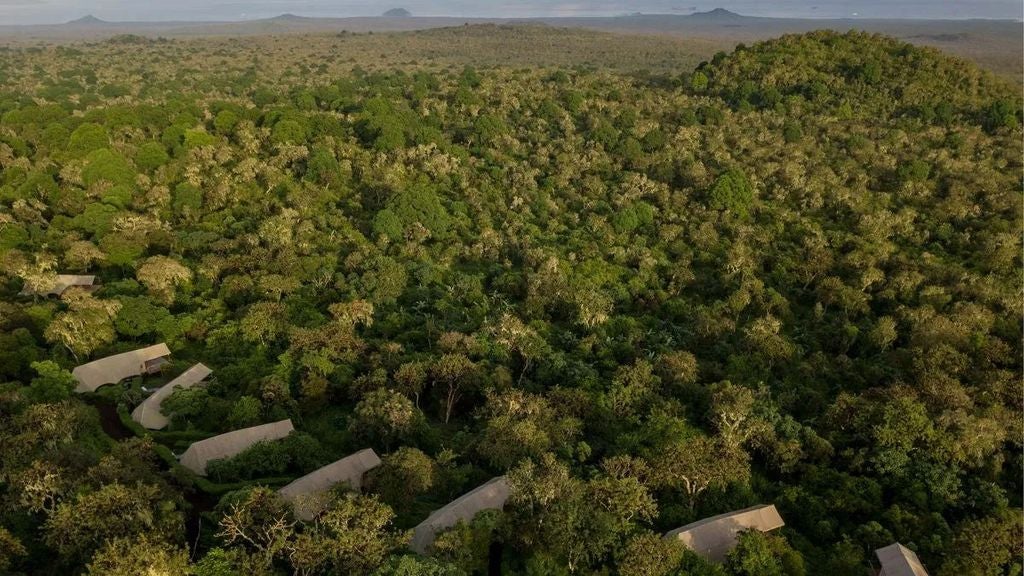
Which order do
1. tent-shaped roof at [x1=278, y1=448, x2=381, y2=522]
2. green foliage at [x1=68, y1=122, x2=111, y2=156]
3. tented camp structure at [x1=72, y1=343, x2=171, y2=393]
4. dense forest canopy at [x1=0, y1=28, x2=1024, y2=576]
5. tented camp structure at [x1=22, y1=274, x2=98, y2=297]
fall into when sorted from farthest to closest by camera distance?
green foliage at [x1=68, y1=122, x2=111, y2=156] < tented camp structure at [x1=22, y1=274, x2=98, y2=297] < tented camp structure at [x1=72, y1=343, x2=171, y2=393] < tent-shaped roof at [x1=278, y1=448, x2=381, y2=522] < dense forest canopy at [x1=0, y1=28, x2=1024, y2=576]

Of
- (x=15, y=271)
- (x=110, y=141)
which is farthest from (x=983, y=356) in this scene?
(x=110, y=141)

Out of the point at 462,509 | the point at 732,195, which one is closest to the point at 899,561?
the point at 462,509

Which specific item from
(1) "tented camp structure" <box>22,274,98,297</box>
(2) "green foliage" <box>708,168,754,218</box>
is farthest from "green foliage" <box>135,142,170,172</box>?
(2) "green foliage" <box>708,168,754,218</box>

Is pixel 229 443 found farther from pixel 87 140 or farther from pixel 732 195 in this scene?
pixel 732 195

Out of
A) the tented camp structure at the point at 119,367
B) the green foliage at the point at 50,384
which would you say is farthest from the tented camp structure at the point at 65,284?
the green foliage at the point at 50,384

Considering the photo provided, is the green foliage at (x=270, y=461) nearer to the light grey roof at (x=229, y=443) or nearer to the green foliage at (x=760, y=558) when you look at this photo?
the light grey roof at (x=229, y=443)

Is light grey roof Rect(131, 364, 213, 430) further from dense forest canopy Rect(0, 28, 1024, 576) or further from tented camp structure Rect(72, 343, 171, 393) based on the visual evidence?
tented camp structure Rect(72, 343, 171, 393)

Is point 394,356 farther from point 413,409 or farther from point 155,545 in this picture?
point 155,545
